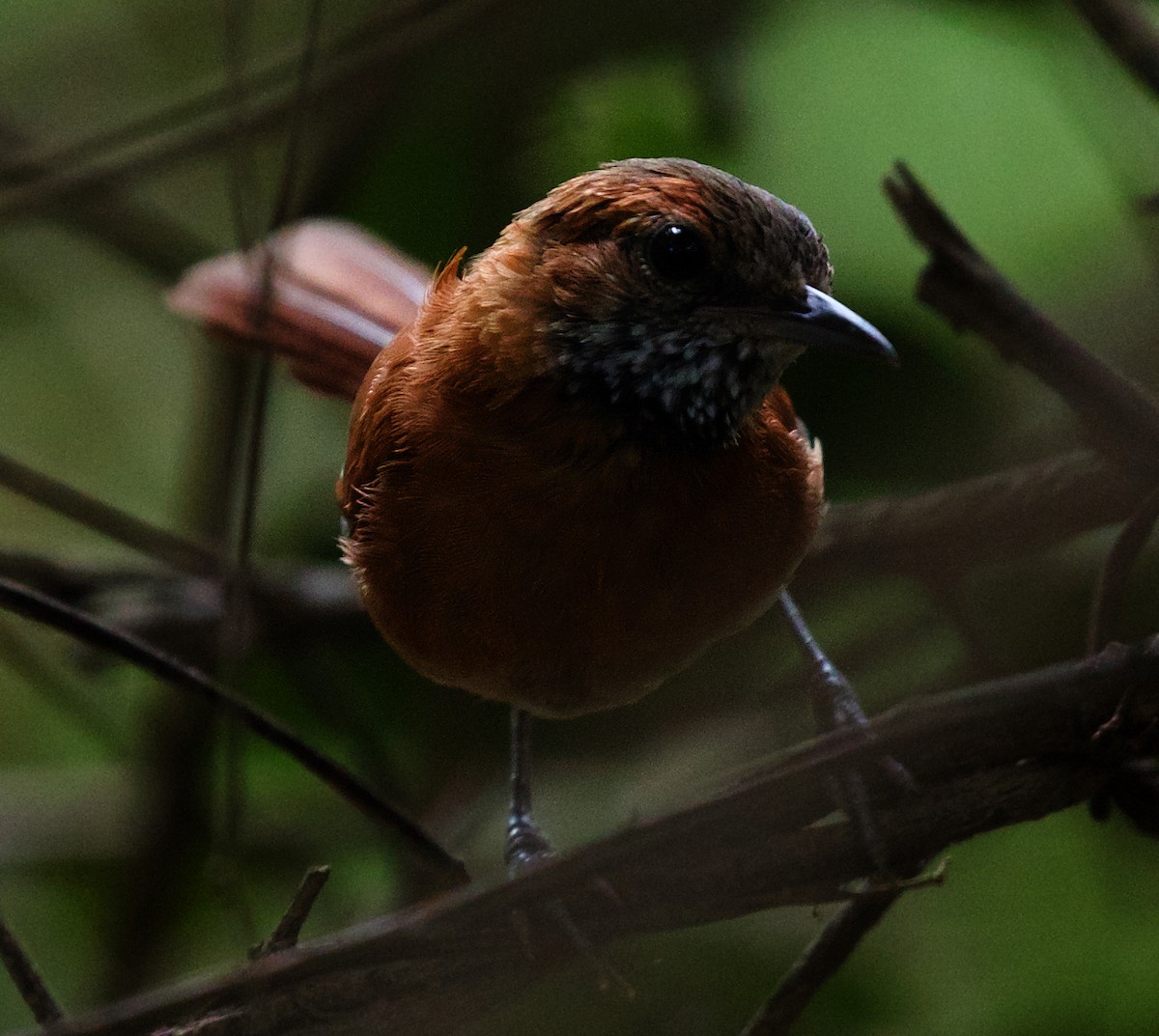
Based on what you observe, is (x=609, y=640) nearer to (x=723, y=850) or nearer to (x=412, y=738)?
(x=723, y=850)

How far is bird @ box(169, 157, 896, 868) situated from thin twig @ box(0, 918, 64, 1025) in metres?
0.91

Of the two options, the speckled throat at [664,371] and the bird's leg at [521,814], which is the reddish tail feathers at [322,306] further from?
the speckled throat at [664,371]

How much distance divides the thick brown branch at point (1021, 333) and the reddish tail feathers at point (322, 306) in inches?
68.7

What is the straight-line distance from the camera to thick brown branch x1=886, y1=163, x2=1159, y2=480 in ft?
5.85

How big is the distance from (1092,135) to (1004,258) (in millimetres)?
659

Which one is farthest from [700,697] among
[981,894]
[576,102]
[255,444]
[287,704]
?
[255,444]

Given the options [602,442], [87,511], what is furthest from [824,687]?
[87,511]

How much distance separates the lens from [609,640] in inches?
90.8

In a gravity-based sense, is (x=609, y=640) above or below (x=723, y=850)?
above

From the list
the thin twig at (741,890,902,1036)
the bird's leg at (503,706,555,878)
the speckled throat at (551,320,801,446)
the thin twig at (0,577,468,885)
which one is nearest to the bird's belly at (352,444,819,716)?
the speckled throat at (551,320,801,446)

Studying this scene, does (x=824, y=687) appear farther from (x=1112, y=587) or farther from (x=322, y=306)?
(x=322, y=306)

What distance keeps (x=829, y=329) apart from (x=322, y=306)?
1763 mm

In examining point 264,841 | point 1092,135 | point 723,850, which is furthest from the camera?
point 264,841

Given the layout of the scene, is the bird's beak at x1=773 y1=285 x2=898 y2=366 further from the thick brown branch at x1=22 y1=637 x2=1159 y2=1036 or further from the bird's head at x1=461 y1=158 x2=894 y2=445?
the thick brown branch at x1=22 y1=637 x2=1159 y2=1036
